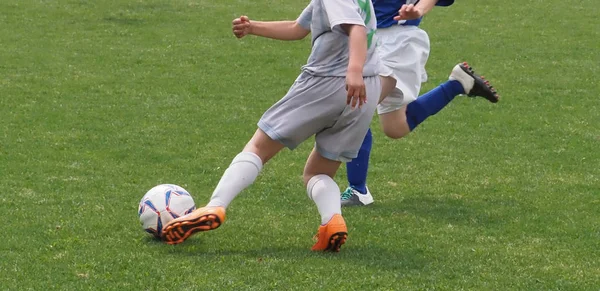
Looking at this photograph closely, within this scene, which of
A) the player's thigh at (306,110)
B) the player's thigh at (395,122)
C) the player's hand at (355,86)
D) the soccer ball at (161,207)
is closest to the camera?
the player's hand at (355,86)

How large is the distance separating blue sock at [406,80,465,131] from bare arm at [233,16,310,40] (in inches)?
56.3

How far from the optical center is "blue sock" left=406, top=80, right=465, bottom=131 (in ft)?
22.7

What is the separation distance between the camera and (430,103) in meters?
6.95

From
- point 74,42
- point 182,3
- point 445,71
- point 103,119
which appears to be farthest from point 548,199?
point 182,3

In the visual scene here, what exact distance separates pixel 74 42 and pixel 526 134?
6.31m

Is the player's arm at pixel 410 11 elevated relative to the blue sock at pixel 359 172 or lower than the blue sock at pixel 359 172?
elevated

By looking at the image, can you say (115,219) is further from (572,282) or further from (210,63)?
(210,63)

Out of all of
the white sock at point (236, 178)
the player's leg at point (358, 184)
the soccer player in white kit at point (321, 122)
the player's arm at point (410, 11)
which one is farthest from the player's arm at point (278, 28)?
→ the player's leg at point (358, 184)

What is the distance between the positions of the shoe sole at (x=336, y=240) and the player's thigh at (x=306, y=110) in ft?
1.72

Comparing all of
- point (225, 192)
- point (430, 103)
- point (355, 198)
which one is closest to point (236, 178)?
point (225, 192)

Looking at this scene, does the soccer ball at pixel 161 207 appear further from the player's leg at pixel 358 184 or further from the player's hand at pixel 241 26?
the player's leg at pixel 358 184

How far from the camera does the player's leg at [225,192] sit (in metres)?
5.22

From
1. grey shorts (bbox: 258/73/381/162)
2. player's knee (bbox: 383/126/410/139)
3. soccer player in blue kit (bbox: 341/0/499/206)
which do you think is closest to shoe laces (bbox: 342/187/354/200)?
soccer player in blue kit (bbox: 341/0/499/206)

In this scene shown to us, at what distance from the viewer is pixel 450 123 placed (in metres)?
9.45
